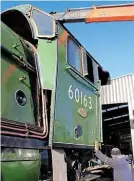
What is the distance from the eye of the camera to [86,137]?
198 inches

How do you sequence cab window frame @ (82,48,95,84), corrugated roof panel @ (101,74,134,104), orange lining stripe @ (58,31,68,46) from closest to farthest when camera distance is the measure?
orange lining stripe @ (58,31,68,46) < cab window frame @ (82,48,95,84) < corrugated roof panel @ (101,74,134,104)

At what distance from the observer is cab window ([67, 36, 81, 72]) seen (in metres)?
4.79

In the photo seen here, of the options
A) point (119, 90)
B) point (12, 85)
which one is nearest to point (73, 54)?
point (12, 85)

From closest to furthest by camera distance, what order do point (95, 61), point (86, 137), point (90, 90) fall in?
1. point (86, 137)
2. point (90, 90)
3. point (95, 61)

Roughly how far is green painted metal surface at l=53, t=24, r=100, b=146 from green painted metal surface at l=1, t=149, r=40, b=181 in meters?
0.50

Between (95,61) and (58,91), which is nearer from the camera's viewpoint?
(58,91)

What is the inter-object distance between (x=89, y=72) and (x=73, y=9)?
161 cm

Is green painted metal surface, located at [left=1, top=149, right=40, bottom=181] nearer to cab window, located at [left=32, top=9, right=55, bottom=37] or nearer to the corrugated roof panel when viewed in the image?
cab window, located at [left=32, top=9, right=55, bottom=37]

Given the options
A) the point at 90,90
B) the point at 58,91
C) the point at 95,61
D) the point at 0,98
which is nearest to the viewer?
the point at 0,98

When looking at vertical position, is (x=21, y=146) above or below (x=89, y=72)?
below

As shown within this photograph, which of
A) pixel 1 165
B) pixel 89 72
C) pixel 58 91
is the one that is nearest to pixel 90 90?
pixel 89 72

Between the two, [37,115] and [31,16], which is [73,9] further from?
[37,115]

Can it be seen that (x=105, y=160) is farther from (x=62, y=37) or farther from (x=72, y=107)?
(x=62, y=37)

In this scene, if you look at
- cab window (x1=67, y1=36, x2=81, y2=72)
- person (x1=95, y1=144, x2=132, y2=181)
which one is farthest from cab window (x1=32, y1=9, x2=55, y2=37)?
person (x1=95, y1=144, x2=132, y2=181)
